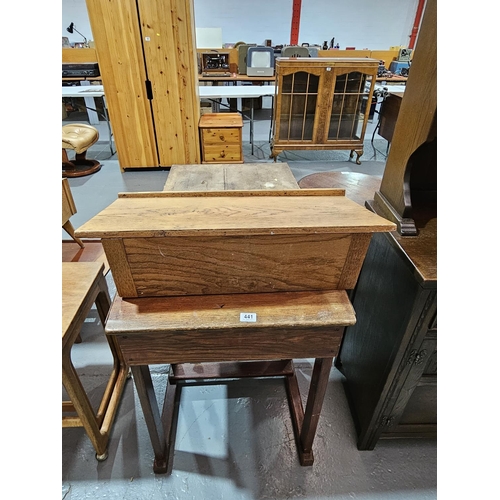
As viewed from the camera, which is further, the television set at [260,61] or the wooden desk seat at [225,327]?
the television set at [260,61]

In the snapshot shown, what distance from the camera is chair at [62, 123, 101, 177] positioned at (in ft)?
11.5

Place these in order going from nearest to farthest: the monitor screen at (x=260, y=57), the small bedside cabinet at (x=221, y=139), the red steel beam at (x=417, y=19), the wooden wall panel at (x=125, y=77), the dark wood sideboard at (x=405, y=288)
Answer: the dark wood sideboard at (x=405, y=288) < the wooden wall panel at (x=125, y=77) < the small bedside cabinet at (x=221, y=139) < the monitor screen at (x=260, y=57) < the red steel beam at (x=417, y=19)

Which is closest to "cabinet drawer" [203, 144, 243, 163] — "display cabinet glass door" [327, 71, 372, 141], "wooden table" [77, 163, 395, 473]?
"display cabinet glass door" [327, 71, 372, 141]

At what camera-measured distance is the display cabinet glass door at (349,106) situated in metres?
3.57

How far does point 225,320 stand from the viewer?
0.78 metres

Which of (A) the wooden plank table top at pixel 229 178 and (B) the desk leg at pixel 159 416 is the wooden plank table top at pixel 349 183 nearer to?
(A) the wooden plank table top at pixel 229 178

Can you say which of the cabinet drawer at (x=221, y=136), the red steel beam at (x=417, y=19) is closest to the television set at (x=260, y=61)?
the cabinet drawer at (x=221, y=136)

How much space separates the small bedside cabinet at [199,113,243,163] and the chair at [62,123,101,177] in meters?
1.33

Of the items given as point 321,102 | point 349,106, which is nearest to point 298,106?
point 321,102

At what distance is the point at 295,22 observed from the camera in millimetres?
7078

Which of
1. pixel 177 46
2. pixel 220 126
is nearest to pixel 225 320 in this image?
pixel 220 126

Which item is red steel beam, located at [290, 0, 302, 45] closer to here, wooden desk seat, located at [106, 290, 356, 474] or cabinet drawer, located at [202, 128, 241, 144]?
cabinet drawer, located at [202, 128, 241, 144]

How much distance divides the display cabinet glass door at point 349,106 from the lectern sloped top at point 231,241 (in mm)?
3307
